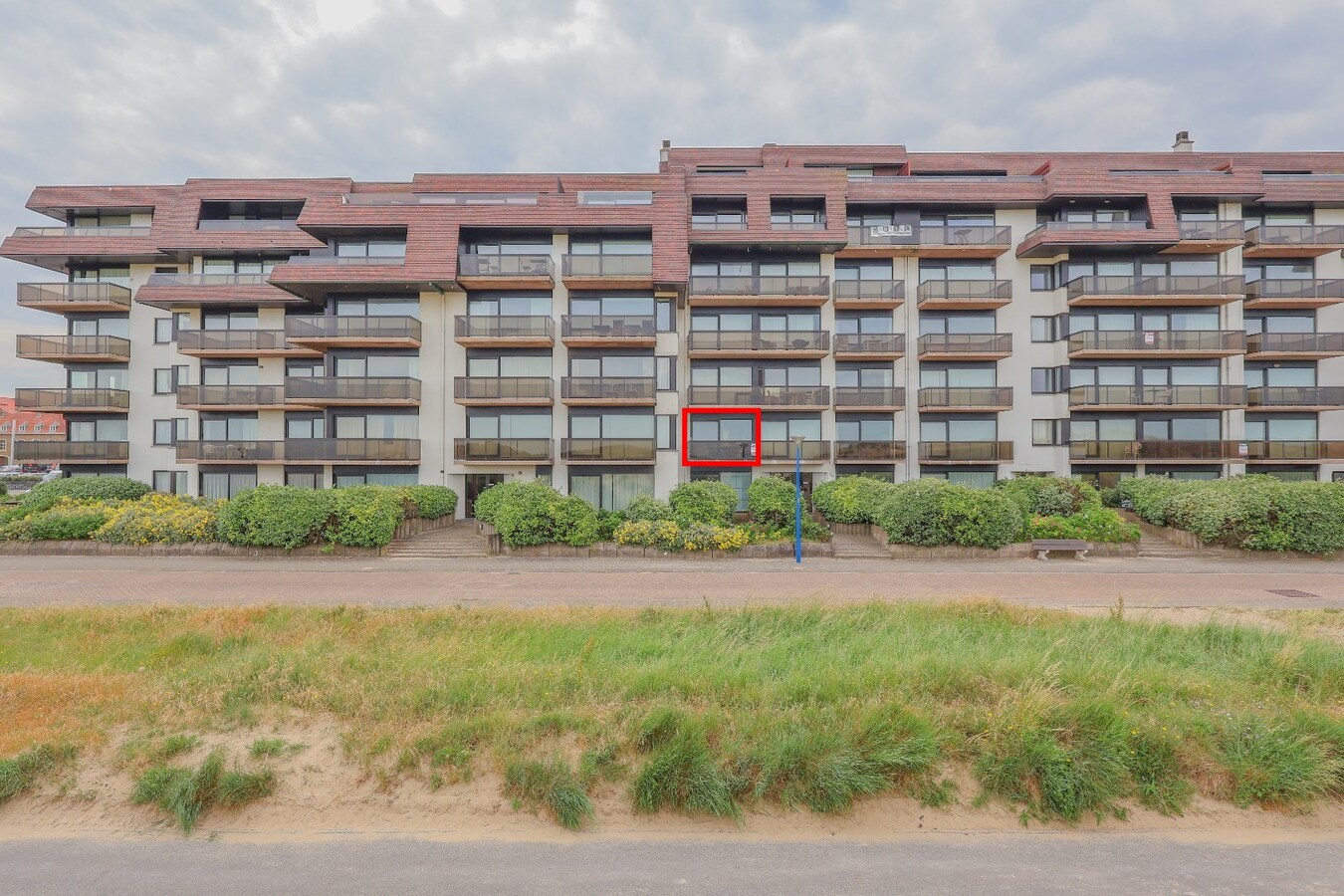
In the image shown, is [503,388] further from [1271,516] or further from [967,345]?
[1271,516]

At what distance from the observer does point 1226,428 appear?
27.0 m

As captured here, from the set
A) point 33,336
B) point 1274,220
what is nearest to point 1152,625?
point 1274,220

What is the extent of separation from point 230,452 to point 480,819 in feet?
91.3

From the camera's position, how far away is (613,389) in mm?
25047

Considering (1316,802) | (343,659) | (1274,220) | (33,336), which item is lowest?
(1316,802)

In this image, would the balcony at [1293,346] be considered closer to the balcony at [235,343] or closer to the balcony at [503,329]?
the balcony at [503,329]

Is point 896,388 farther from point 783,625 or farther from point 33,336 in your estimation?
point 33,336

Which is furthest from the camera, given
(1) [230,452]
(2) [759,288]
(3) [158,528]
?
(2) [759,288]

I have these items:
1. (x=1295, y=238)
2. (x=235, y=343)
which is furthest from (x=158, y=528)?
(x=1295, y=238)

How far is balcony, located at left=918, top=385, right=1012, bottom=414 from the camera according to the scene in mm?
26516

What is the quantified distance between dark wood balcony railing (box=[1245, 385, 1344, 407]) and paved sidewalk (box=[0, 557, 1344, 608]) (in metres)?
14.3

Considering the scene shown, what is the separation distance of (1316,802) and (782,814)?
4882 mm

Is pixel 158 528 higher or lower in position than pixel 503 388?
lower

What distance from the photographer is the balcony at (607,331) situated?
25.2 metres
